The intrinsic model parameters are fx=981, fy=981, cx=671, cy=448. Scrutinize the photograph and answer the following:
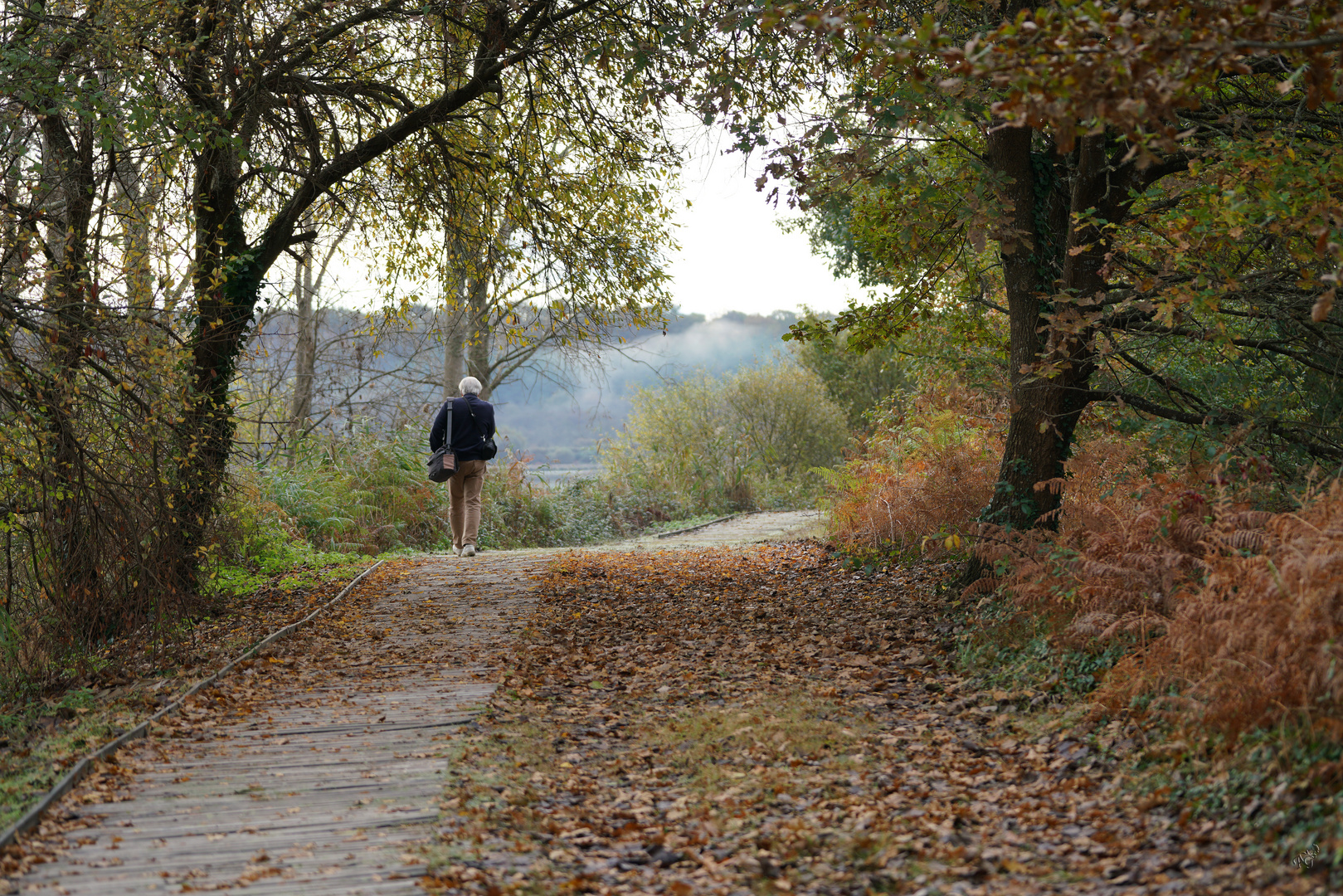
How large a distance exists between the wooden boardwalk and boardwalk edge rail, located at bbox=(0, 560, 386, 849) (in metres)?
0.10

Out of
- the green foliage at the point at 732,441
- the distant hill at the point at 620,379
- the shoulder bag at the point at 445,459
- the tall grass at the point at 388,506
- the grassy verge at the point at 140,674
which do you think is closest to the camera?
the grassy verge at the point at 140,674

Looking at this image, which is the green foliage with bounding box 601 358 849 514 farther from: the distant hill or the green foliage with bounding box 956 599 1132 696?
the green foliage with bounding box 956 599 1132 696

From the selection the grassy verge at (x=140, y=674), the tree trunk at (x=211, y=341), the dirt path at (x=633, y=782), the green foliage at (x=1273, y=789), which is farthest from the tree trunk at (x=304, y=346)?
the green foliage at (x=1273, y=789)

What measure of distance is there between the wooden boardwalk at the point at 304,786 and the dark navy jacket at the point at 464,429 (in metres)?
4.12

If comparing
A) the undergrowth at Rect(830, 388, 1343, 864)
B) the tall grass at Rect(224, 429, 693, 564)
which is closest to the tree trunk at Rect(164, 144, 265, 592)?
the tall grass at Rect(224, 429, 693, 564)

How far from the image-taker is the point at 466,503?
1237 cm

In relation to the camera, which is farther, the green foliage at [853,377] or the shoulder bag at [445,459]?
the green foliage at [853,377]

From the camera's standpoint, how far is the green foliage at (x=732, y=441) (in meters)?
21.5

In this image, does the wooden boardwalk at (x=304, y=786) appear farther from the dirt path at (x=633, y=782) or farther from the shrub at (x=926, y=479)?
the shrub at (x=926, y=479)

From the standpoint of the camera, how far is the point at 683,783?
16.2ft

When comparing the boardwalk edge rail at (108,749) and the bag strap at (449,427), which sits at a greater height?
the bag strap at (449,427)

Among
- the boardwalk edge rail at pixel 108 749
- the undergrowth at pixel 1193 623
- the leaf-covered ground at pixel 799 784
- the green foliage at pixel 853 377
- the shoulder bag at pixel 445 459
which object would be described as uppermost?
the green foliage at pixel 853 377

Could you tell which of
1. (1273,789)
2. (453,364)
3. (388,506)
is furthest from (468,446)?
(1273,789)

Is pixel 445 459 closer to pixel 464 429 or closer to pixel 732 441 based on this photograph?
pixel 464 429
